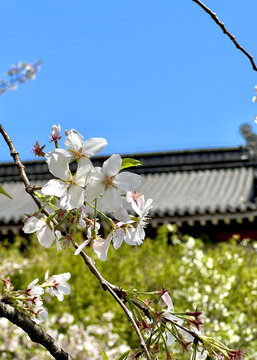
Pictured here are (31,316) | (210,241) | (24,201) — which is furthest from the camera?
(24,201)

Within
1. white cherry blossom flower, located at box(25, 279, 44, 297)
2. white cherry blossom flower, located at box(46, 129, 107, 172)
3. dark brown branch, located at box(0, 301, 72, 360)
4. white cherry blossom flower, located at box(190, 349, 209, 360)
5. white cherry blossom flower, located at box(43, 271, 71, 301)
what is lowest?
white cherry blossom flower, located at box(190, 349, 209, 360)

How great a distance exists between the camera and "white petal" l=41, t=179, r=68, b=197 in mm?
996

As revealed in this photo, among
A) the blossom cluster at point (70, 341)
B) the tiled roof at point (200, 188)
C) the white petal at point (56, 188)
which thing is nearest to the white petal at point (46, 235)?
the white petal at point (56, 188)

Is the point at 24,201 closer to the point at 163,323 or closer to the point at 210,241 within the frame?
the point at 210,241

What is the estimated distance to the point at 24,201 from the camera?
1748cm

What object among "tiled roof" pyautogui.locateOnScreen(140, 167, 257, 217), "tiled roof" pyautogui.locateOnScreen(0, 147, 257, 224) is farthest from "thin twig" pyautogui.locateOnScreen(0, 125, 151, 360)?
"tiled roof" pyautogui.locateOnScreen(0, 147, 257, 224)

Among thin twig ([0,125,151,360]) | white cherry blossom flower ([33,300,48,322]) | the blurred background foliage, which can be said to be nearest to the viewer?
thin twig ([0,125,151,360])

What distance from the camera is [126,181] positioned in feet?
3.30

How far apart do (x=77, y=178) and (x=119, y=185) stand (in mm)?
73

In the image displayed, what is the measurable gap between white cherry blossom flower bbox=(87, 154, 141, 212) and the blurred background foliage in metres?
3.75

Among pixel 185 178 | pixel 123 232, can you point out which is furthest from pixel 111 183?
pixel 185 178

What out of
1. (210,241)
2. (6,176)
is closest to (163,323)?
(210,241)

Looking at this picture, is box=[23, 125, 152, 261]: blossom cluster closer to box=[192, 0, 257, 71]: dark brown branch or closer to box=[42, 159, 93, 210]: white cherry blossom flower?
box=[42, 159, 93, 210]: white cherry blossom flower

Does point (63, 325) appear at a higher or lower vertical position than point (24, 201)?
higher
